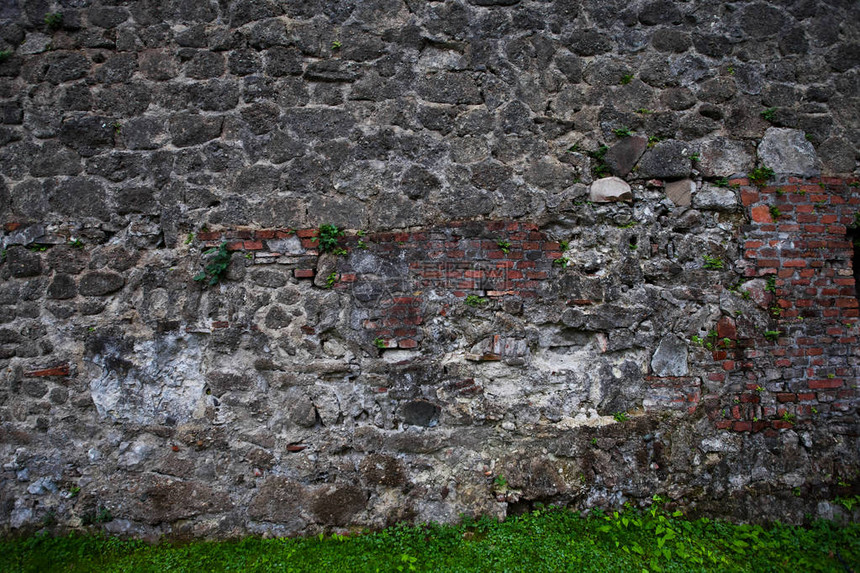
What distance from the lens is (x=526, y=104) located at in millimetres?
3473

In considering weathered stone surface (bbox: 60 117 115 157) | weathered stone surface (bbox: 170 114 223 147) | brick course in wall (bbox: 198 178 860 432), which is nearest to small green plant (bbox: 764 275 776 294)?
brick course in wall (bbox: 198 178 860 432)

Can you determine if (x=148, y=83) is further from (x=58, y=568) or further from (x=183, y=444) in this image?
(x=58, y=568)

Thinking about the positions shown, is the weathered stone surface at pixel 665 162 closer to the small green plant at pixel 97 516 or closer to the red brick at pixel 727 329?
the red brick at pixel 727 329

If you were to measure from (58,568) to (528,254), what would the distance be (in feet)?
12.4

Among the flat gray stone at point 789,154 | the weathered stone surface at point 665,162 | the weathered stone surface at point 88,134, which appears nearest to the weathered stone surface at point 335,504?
the weathered stone surface at point 88,134

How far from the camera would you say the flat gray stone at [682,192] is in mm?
3480

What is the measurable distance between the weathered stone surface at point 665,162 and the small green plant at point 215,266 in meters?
3.05

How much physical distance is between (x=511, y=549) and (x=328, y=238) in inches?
95.4

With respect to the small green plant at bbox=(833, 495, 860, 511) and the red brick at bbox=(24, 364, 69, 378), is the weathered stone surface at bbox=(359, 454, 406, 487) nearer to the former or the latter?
the red brick at bbox=(24, 364, 69, 378)

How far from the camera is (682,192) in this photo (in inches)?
137

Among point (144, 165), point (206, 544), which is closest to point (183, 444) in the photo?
point (206, 544)

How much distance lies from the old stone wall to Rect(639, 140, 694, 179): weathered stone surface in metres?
0.03

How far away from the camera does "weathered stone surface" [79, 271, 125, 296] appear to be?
134 inches

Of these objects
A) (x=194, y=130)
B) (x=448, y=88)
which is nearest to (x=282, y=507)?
(x=194, y=130)
